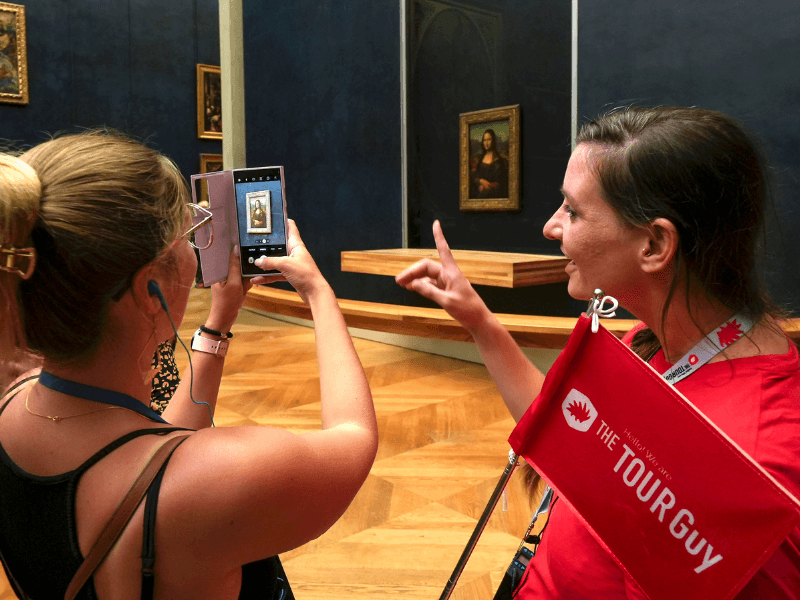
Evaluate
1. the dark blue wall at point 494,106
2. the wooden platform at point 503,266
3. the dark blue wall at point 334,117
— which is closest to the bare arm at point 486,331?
the wooden platform at point 503,266

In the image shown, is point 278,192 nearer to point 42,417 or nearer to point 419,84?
point 42,417

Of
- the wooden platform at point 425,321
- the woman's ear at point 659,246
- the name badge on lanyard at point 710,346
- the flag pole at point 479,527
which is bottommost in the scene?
the wooden platform at point 425,321

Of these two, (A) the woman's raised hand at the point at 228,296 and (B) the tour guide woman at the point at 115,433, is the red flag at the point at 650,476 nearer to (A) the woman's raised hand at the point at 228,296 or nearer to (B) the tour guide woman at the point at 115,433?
(B) the tour guide woman at the point at 115,433

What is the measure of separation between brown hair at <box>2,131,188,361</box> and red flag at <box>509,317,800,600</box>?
0.68m

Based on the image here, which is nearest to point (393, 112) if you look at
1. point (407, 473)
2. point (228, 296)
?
point (407, 473)

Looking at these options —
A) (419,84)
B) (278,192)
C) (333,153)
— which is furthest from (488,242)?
(278,192)

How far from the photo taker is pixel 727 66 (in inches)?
180

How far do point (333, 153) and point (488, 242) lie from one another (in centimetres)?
217

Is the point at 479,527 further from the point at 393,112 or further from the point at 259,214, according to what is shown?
the point at 393,112

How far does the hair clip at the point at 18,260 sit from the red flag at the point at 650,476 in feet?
2.61

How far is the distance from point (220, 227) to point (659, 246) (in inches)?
34.4

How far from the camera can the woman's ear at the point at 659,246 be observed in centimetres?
122

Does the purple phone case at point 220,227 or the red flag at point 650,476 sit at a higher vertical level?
the purple phone case at point 220,227

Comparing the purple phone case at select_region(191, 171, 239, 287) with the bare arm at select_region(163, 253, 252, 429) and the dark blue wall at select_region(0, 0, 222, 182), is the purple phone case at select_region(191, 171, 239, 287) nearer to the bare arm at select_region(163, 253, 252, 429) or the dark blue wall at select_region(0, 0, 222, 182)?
the bare arm at select_region(163, 253, 252, 429)
